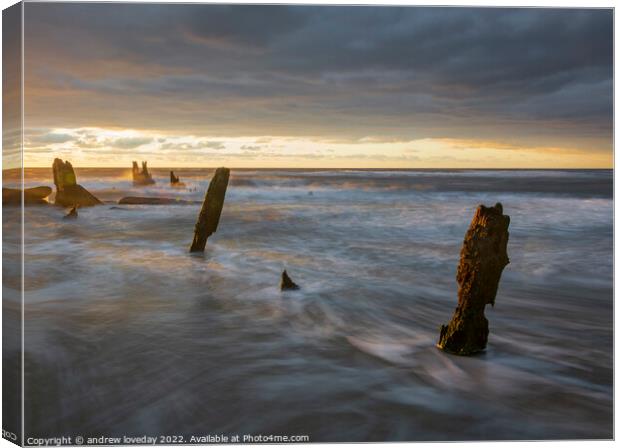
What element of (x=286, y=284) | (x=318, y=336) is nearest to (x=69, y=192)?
(x=286, y=284)

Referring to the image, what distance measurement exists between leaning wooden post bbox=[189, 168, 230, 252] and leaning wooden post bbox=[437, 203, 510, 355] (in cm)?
533

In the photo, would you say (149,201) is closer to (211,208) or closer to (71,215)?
(71,215)

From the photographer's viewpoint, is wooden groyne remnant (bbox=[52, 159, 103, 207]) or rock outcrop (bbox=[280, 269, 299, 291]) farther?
wooden groyne remnant (bbox=[52, 159, 103, 207])

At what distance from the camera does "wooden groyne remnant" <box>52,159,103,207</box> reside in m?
11.5

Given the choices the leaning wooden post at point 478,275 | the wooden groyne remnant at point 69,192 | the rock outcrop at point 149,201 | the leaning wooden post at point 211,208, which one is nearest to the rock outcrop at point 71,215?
the wooden groyne remnant at point 69,192

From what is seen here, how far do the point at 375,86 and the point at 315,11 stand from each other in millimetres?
1570

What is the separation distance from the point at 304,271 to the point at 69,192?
22.5 feet

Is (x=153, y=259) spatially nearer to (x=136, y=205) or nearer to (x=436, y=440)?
→ (x=436, y=440)

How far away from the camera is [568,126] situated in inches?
295

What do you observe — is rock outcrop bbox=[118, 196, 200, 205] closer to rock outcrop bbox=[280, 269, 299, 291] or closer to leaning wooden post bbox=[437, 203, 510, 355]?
rock outcrop bbox=[280, 269, 299, 291]

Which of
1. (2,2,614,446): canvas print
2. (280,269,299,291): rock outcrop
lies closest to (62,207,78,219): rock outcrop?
(2,2,614,446): canvas print

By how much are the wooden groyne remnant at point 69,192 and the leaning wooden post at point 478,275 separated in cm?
729

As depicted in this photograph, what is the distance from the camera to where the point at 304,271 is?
10.1m

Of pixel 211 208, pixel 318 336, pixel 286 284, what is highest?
pixel 211 208
